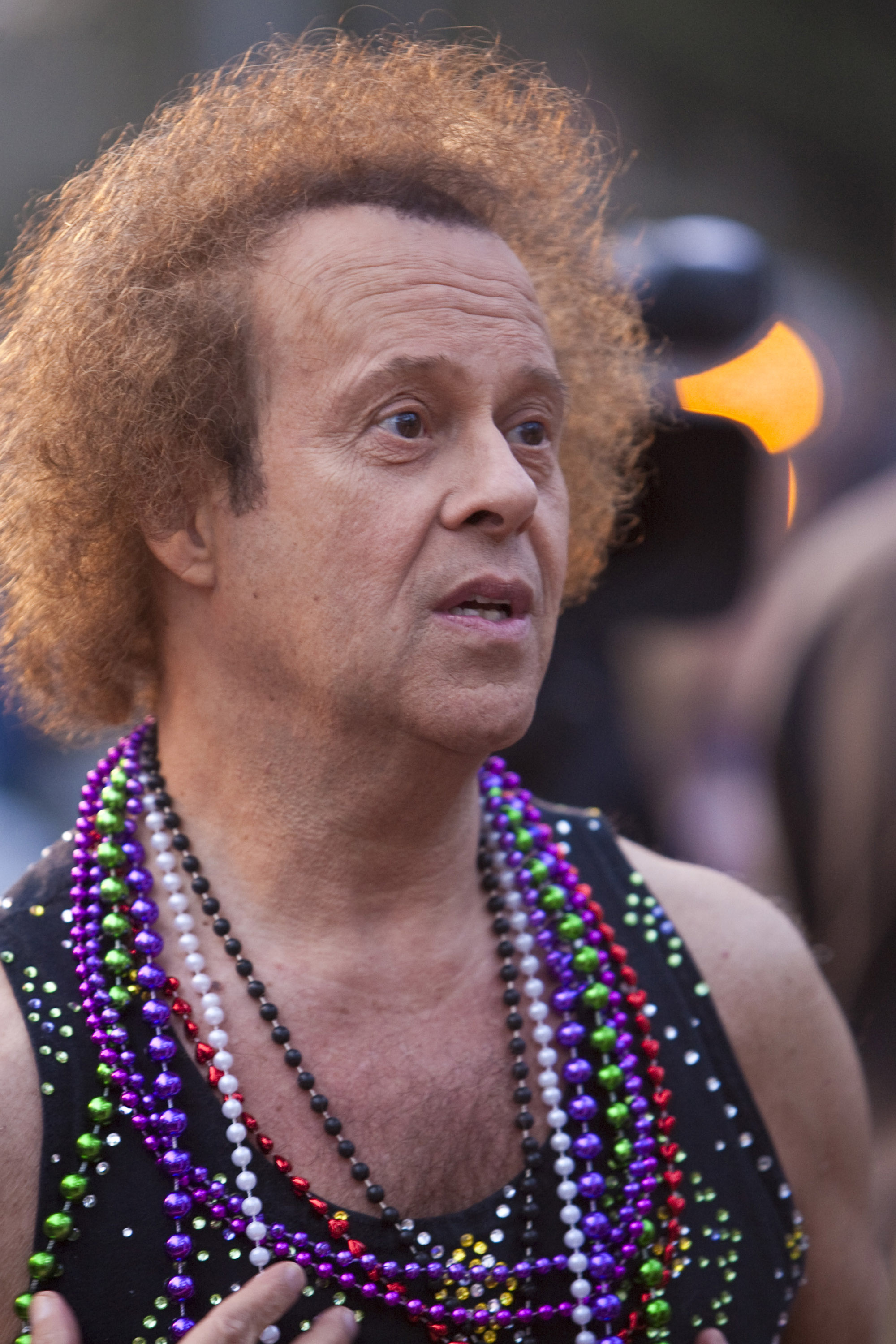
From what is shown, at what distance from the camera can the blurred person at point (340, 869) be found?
1.76 metres

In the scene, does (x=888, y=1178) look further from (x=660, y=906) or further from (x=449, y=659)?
(x=449, y=659)

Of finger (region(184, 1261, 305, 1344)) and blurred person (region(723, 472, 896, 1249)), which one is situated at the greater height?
blurred person (region(723, 472, 896, 1249))

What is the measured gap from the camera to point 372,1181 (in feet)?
5.97

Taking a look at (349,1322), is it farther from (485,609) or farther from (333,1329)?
(485,609)

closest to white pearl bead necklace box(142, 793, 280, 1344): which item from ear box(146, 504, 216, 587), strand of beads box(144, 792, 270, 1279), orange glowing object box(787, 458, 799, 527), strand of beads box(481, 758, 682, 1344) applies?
strand of beads box(144, 792, 270, 1279)

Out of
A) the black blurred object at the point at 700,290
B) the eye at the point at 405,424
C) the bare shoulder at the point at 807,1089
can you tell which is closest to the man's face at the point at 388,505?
the eye at the point at 405,424

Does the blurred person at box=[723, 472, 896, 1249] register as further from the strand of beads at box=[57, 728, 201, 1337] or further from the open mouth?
the strand of beads at box=[57, 728, 201, 1337]

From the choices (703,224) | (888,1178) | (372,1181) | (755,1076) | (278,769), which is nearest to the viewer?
(372,1181)

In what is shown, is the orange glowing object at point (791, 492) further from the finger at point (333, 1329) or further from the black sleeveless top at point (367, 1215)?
the finger at point (333, 1329)

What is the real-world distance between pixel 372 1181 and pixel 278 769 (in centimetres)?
61

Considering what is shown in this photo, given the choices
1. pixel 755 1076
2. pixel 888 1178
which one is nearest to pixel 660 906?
pixel 755 1076

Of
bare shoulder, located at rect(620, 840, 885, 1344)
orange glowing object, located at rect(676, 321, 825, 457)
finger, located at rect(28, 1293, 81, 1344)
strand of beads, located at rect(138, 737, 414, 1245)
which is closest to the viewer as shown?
finger, located at rect(28, 1293, 81, 1344)

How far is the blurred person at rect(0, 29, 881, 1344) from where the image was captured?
5.78ft

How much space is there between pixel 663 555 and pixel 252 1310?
3.02 m
